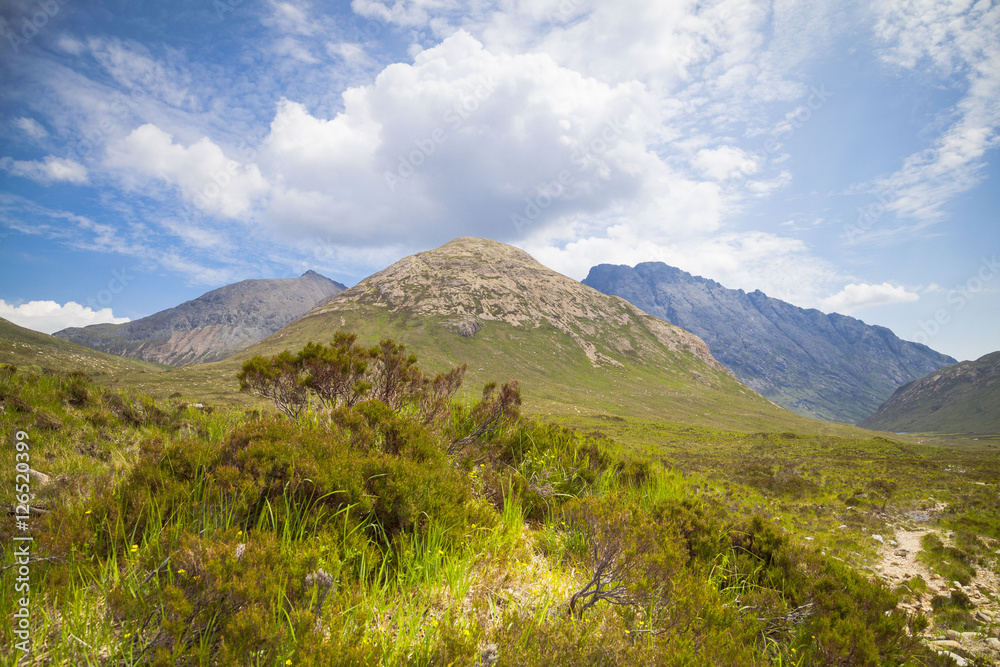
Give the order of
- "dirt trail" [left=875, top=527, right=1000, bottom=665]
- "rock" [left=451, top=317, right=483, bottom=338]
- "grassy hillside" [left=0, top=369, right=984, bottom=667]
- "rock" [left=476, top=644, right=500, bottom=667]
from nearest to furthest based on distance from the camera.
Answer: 1. "grassy hillside" [left=0, top=369, right=984, bottom=667]
2. "rock" [left=476, top=644, right=500, bottom=667]
3. "dirt trail" [left=875, top=527, right=1000, bottom=665]
4. "rock" [left=451, top=317, right=483, bottom=338]

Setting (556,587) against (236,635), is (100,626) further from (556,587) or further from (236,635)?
(556,587)

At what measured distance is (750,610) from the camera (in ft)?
13.9

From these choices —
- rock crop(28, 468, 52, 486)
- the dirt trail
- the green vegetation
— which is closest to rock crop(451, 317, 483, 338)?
the dirt trail

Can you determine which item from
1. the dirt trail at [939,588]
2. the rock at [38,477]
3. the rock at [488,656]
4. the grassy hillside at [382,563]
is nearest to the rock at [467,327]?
the dirt trail at [939,588]

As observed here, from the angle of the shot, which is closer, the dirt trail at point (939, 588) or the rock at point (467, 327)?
the dirt trail at point (939, 588)

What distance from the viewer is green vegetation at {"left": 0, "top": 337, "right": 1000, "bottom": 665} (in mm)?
2363

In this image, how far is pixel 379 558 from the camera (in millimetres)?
3486

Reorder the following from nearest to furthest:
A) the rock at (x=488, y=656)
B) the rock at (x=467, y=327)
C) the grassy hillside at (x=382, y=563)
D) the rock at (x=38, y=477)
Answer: the grassy hillside at (x=382, y=563)
the rock at (x=488, y=656)
the rock at (x=38, y=477)
the rock at (x=467, y=327)

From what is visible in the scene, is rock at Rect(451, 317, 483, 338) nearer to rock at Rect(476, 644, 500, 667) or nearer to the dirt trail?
the dirt trail

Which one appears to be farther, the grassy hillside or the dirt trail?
the dirt trail

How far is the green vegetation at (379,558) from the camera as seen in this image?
2363 millimetres

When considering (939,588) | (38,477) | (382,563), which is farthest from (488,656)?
(939,588)

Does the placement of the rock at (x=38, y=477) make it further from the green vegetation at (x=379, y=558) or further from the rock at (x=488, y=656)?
the rock at (x=488, y=656)

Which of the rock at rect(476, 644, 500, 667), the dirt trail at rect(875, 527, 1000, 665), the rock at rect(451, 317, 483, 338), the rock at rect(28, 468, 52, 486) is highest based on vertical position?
the rock at rect(451, 317, 483, 338)
